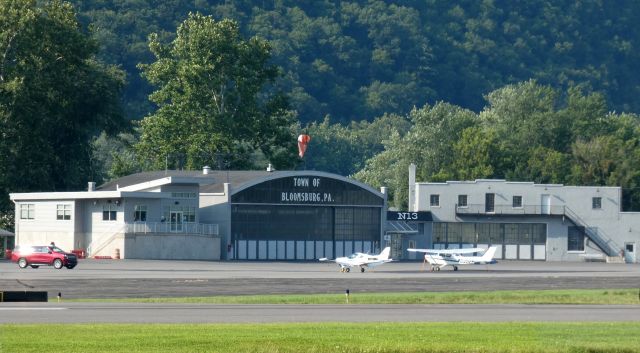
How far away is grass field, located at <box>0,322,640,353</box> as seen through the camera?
113ft

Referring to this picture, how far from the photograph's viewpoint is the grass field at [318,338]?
113 ft

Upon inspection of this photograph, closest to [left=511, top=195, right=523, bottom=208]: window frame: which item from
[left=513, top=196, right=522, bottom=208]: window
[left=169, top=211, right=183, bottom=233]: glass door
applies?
[left=513, top=196, right=522, bottom=208]: window

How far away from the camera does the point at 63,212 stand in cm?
10562

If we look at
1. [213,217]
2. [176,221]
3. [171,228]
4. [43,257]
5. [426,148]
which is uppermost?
[426,148]

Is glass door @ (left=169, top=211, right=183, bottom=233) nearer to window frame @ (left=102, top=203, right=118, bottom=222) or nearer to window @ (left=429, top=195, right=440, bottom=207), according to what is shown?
window frame @ (left=102, top=203, right=118, bottom=222)

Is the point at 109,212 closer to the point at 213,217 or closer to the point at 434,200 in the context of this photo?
the point at 213,217

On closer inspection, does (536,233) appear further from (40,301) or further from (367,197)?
(40,301)

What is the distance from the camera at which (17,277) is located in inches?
2790

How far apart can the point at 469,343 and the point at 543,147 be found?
132 m

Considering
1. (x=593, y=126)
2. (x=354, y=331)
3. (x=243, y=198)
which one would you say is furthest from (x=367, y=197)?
(x=354, y=331)

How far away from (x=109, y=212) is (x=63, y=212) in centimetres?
433

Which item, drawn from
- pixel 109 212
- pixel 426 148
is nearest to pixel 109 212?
pixel 109 212

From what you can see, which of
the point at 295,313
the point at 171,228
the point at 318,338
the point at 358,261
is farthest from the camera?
the point at 171,228

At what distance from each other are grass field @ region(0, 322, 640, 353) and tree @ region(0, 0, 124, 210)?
276ft
